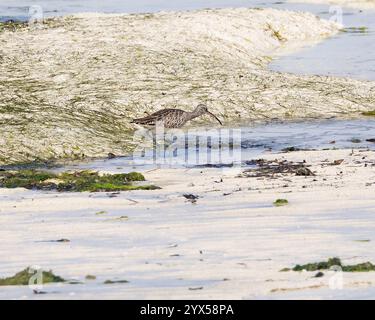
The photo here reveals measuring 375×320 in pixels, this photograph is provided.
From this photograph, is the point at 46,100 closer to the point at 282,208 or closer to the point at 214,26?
the point at 214,26

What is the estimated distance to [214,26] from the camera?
2769 cm

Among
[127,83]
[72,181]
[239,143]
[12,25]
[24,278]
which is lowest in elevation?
[24,278]

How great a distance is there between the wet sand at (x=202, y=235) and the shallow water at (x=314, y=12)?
1132 cm

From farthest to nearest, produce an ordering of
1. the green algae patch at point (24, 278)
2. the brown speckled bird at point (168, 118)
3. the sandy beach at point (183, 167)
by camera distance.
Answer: the brown speckled bird at point (168, 118), the sandy beach at point (183, 167), the green algae patch at point (24, 278)

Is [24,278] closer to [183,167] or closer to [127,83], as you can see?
[183,167]

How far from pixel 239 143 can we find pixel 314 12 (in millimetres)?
18653

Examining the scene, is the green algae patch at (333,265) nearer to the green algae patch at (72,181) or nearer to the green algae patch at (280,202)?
the green algae patch at (280,202)

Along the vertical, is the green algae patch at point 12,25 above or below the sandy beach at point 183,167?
above

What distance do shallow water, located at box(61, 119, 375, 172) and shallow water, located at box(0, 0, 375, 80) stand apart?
16.4ft

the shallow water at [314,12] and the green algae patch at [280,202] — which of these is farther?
the shallow water at [314,12]

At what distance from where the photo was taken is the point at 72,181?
1506 cm

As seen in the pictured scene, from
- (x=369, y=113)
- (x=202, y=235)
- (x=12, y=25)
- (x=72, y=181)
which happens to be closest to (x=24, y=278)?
(x=202, y=235)

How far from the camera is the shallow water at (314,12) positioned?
26.6 metres

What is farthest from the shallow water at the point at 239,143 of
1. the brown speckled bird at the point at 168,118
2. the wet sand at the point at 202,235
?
the wet sand at the point at 202,235
